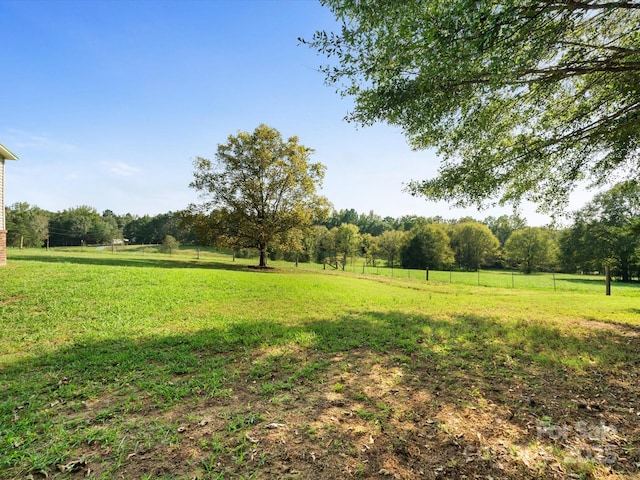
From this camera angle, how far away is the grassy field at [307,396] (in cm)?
257

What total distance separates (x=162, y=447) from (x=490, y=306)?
11.3 m

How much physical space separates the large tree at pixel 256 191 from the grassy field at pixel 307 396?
50.4 ft

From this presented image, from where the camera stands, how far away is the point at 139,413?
3.29m

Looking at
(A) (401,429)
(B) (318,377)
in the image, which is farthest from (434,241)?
(A) (401,429)

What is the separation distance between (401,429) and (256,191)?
70.8 ft

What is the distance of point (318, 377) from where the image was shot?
428cm

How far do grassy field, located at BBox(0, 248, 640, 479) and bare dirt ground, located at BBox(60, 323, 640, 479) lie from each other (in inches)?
0.7

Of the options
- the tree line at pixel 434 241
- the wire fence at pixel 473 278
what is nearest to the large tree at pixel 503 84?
the wire fence at pixel 473 278

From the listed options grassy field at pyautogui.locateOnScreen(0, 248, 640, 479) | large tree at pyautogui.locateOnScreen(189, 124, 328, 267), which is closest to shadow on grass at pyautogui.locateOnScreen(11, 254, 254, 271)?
large tree at pyautogui.locateOnScreen(189, 124, 328, 267)

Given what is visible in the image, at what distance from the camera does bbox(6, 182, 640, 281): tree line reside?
34.9 metres

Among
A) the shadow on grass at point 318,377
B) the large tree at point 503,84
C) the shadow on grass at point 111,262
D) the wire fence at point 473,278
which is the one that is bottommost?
the wire fence at point 473,278

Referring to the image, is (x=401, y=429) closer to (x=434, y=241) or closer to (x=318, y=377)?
(x=318, y=377)

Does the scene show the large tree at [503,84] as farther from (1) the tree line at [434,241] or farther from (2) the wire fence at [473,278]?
(1) the tree line at [434,241]

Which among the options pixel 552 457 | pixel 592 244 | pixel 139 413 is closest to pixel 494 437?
pixel 552 457
